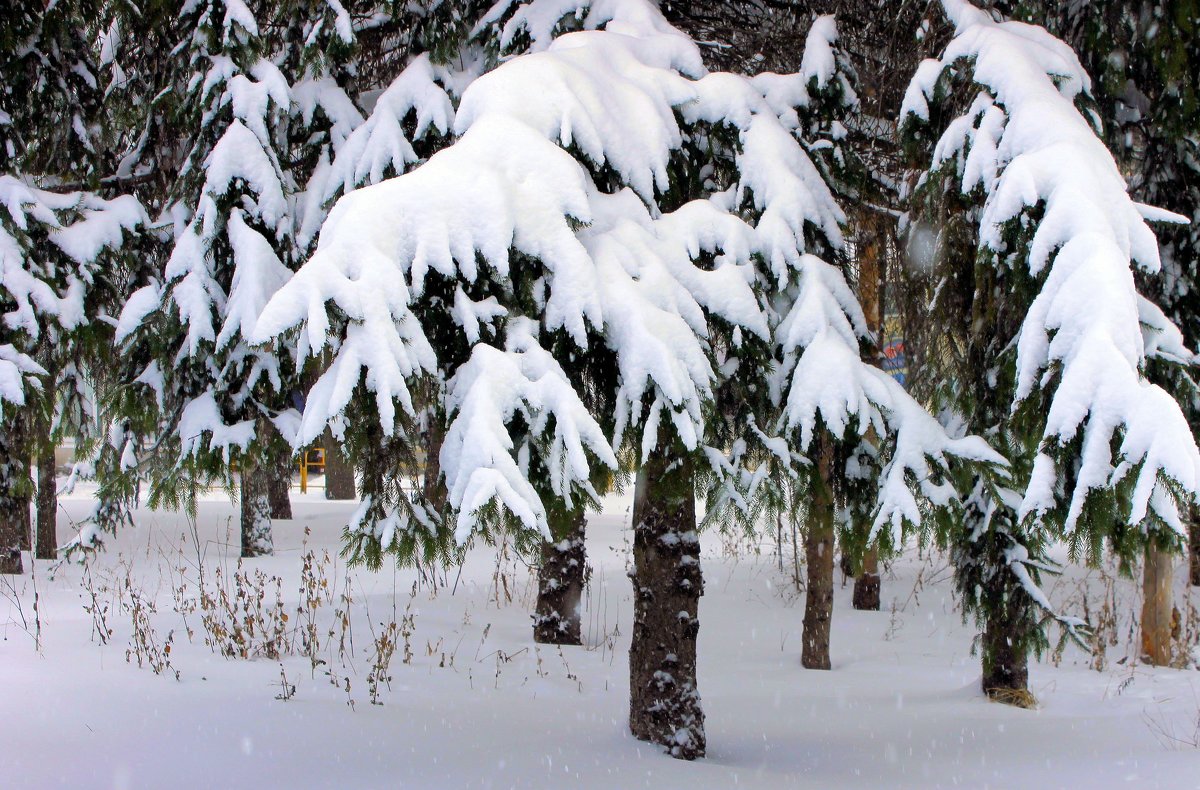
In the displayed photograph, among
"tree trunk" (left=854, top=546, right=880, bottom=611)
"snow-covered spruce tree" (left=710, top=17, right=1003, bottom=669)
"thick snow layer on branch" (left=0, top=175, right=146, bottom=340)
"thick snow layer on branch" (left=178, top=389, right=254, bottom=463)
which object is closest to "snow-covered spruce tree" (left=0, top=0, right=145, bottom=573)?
"thick snow layer on branch" (left=0, top=175, right=146, bottom=340)

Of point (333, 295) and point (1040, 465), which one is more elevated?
point (333, 295)

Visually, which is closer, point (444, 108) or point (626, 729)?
point (444, 108)

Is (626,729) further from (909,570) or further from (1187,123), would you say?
(909,570)

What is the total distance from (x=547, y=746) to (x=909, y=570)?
1009cm

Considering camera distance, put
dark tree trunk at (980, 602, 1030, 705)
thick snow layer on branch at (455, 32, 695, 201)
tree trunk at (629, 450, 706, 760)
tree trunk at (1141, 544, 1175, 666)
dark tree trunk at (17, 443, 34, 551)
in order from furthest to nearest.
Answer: tree trunk at (1141, 544, 1175, 666) < dark tree trunk at (17, 443, 34, 551) < dark tree trunk at (980, 602, 1030, 705) < tree trunk at (629, 450, 706, 760) < thick snow layer on branch at (455, 32, 695, 201)

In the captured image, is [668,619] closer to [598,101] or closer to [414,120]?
[598,101]

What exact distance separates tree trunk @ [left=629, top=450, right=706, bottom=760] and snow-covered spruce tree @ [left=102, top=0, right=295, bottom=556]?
7.01 feet

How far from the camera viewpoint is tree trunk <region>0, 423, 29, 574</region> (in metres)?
8.33

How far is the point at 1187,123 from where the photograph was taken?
5512 mm

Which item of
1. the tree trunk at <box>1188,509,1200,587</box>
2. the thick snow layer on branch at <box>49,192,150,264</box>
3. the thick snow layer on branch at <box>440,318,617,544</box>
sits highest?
the thick snow layer on branch at <box>49,192,150,264</box>

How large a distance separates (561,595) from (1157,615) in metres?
5.71

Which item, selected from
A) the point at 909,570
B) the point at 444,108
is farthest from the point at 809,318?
the point at 909,570

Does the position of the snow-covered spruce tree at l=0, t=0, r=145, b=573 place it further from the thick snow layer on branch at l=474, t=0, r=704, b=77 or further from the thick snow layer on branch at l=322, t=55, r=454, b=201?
the thick snow layer on branch at l=474, t=0, r=704, b=77

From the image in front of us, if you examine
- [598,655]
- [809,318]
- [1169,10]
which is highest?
[1169,10]
